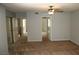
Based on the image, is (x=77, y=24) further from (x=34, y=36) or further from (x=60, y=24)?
(x=34, y=36)

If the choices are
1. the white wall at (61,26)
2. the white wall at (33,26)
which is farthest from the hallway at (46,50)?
the white wall at (61,26)

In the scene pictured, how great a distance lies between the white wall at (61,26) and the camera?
27.7ft

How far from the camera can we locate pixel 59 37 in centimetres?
858

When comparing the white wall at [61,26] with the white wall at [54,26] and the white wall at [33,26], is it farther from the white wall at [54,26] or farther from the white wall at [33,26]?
the white wall at [33,26]

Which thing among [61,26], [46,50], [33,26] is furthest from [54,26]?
[46,50]

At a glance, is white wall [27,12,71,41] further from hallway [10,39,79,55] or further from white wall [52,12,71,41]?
hallway [10,39,79,55]

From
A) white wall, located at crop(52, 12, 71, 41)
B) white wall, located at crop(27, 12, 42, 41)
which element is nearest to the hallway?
white wall, located at crop(27, 12, 42, 41)

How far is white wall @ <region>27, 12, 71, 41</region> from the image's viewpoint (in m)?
8.27

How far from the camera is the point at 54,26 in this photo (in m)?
8.48

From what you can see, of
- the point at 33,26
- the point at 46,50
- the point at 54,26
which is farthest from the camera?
the point at 54,26

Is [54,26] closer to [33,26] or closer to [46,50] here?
[33,26]

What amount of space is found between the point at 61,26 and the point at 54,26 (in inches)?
20.4

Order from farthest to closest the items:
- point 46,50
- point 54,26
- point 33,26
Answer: point 54,26 → point 33,26 → point 46,50
